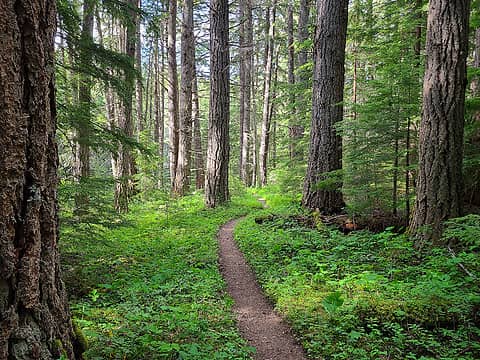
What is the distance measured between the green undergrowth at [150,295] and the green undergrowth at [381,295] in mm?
925

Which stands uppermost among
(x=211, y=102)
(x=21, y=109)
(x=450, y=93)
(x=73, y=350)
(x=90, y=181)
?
(x=211, y=102)

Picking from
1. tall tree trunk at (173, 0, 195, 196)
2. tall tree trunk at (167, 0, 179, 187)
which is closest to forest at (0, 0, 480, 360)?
tall tree trunk at (173, 0, 195, 196)

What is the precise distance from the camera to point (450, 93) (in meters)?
5.79

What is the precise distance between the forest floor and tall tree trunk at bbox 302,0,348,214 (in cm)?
174

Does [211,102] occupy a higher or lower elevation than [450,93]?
higher

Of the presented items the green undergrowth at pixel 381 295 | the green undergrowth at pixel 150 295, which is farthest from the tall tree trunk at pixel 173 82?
Answer: the green undergrowth at pixel 381 295

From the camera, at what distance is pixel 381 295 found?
15.0ft

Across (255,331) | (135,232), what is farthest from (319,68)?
(255,331)

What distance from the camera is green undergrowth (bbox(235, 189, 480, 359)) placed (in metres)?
3.71

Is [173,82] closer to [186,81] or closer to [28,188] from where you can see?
[186,81]

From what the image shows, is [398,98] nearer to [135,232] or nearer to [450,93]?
[450,93]

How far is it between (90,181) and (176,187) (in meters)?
11.2

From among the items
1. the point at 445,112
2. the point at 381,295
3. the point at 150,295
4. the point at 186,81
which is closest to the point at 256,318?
the point at 150,295

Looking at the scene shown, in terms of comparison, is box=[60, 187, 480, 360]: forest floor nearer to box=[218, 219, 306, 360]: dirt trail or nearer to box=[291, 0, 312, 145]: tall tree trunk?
box=[218, 219, 306, 360]: dirt trail
